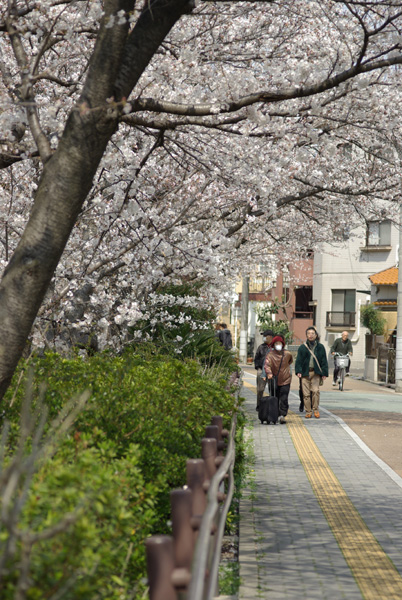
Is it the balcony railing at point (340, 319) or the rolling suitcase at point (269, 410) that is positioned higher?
the balcony railing at point (340, 319)

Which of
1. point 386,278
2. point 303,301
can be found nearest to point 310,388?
point 386,278

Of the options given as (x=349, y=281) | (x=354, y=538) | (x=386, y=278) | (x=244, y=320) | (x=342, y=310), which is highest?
(x=349, y=281)

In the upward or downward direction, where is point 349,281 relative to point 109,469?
upward

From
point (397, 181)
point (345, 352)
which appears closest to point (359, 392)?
A: point (345, 352)

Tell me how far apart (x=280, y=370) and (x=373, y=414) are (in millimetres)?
3288

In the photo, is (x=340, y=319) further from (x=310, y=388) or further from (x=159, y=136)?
(x=159, y=136)

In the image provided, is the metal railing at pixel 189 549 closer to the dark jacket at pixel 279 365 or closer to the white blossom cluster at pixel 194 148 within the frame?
the white blossom cluster at pixel 194 148

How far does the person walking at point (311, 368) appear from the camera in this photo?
52.1ft

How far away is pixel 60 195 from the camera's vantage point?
4766 mm

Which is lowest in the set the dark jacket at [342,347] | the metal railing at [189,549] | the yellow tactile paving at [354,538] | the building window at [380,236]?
the yellow tactile paving at [354,538]

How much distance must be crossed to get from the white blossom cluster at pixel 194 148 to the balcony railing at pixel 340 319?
3314 centimetres

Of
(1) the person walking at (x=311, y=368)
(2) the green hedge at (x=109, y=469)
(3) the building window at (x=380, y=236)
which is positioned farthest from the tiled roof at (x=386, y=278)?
(2) the green hedge at (x=109, y=469)

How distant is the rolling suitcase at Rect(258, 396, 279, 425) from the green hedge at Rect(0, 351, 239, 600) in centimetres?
491

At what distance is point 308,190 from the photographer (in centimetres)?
1645
